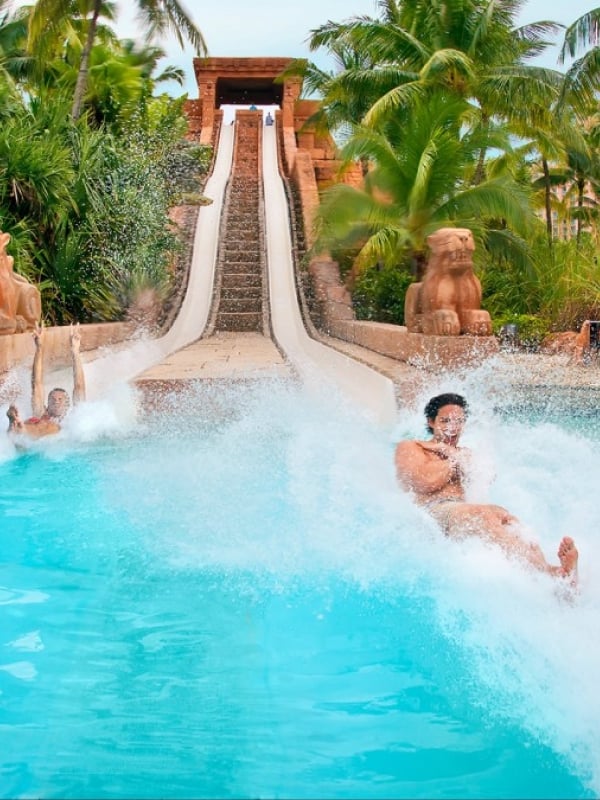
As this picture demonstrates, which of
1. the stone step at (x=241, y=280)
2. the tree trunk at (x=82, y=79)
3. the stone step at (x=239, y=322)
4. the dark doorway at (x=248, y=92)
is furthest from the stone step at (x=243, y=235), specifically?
the dark doorway at (x=248, y=92)

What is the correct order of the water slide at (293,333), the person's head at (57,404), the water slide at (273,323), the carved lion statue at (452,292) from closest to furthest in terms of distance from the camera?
the person's head at (57,404) → the water slide at (293,333) → the water slide at (273,323) → the carved lion statue at (452,292)

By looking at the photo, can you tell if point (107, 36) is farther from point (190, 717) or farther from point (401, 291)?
point (190, 717)

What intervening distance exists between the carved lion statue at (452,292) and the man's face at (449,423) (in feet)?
15.7

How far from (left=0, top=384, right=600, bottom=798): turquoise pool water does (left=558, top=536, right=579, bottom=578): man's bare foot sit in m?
0.14

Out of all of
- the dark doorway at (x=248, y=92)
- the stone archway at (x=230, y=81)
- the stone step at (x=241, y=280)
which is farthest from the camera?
the dark doorway at (x=248, y=92)

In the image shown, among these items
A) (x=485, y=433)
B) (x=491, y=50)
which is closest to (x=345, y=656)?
(x=485, y=433)

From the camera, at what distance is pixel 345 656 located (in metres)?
3.31

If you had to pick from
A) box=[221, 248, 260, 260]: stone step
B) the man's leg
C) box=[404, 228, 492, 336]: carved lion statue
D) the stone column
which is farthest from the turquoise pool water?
the stone column

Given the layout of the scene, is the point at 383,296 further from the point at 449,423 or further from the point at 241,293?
the point at 449,423

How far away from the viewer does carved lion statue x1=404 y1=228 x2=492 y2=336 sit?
920cm

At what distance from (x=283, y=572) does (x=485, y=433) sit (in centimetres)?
308

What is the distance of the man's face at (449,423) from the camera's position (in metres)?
4.43

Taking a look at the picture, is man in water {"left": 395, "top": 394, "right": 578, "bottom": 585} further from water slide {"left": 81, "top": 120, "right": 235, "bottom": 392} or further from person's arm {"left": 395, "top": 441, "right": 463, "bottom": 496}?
water slide {"left": 81, "top": 120, "right": 235, "bottom": 392}

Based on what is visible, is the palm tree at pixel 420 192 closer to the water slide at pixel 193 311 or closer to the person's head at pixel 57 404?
the water slide at pixel 193 311
